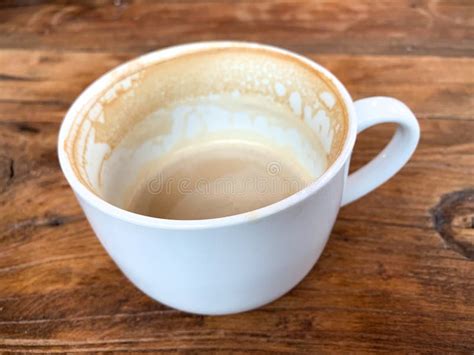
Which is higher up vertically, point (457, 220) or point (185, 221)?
point (185, 221)

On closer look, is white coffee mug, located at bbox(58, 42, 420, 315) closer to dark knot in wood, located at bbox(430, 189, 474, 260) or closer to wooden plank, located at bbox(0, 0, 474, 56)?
dark knot in wood, located at bbox(430, 189, 474, 260)

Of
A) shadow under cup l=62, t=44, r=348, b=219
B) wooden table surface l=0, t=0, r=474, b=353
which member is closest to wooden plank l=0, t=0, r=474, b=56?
wooden table surface l=0, t=0, r=474, b=353

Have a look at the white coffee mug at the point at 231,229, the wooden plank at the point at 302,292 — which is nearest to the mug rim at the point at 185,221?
the white coffee mug at the point at 231,229

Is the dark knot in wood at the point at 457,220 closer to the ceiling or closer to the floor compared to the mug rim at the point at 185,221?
closer to the floor

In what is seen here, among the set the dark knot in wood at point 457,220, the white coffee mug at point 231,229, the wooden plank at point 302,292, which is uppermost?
the white coffee mug at point 231,229

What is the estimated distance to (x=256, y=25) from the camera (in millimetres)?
780

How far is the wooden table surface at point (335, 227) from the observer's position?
1.30ft

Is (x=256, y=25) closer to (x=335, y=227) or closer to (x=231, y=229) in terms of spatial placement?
(x=335, y=227)

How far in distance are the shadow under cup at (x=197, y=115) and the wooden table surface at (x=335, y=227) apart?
8 centimetres

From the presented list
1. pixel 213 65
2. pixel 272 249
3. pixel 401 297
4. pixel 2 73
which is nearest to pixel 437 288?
pixel 401 297

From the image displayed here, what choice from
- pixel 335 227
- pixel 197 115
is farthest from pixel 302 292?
pixel 197 115

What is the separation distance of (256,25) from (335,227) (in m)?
0.43

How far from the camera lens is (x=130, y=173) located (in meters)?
0.53

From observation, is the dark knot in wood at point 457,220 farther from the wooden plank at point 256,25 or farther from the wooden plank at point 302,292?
the wooden plank at point 256,25
